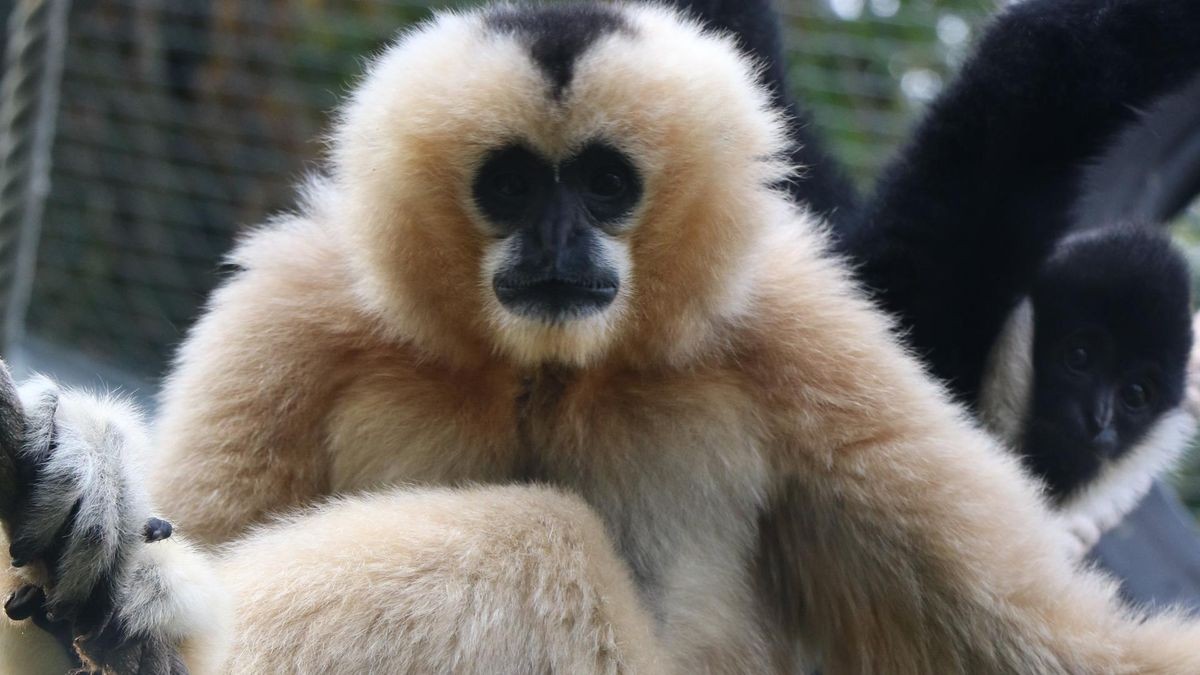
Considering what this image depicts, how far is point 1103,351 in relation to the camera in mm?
4414

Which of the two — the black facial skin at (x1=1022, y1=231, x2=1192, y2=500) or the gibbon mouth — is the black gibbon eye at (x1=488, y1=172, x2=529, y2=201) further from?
the black facial skin at (x1=1022, y1=231, x2=1192, y2=500)

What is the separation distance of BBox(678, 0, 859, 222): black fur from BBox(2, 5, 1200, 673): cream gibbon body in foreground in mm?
1580

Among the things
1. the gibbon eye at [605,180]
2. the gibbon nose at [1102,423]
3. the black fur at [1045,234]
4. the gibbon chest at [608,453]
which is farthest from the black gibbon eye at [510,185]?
the gibbon nose at [1102,423]

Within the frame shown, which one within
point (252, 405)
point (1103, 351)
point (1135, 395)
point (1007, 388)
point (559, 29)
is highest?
point (559, 29)

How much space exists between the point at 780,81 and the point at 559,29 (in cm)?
190

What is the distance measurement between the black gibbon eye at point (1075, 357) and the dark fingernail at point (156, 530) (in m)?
3.13

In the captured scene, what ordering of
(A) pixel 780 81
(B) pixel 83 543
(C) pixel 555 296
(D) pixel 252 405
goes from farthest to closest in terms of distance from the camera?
(A) pixel 780 81, (D) pixel 252 405, (C) pixel 555 296, (B) pixel 83 543

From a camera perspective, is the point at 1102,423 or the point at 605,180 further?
the point at 1102,423

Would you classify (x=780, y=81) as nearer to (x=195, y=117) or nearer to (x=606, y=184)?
(x=606, y=184)

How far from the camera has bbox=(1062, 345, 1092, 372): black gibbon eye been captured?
444 centimetres

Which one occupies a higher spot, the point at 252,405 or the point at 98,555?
the point at 98,555

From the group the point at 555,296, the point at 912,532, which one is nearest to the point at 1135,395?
the point at 912,532

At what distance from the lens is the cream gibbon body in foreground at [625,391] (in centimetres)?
287

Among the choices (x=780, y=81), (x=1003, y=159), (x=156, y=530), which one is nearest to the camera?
(x=156, y=530)
